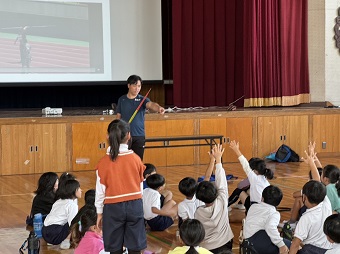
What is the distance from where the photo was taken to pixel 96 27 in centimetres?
1321

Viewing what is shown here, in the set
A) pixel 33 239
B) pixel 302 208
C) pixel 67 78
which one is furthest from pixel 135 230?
pixel 67 78

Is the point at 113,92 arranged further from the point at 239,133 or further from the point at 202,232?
the point at 202,232

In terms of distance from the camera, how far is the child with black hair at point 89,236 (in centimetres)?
520

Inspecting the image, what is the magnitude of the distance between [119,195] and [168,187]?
4.41 m

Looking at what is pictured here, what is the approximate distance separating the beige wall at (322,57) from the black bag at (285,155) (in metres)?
1.58

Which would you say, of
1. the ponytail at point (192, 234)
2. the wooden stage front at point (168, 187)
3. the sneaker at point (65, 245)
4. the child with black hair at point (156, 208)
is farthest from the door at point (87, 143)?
the ponytail at point (192, 234)

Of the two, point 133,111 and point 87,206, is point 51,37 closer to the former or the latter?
point 133,111

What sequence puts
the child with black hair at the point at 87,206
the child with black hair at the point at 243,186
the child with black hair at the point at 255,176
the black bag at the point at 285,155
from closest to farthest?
the child with black hair at the point at 87,206 < the child with black hair at the point at 255,176 < the child with black hair at the point at 243,186 < the black bag at the point at 285,155

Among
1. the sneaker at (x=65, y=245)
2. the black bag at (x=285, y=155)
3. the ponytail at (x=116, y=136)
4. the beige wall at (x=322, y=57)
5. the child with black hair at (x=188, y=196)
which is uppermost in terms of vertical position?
the beige wall at (x=322, y=57)

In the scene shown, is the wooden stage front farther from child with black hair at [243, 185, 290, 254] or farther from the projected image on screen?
the projected image on screen

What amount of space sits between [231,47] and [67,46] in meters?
3.12

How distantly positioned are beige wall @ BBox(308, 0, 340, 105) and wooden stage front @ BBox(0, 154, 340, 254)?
1343 millimetres

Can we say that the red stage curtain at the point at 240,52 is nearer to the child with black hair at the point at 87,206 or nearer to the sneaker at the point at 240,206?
the sneaker at the point at 240,206

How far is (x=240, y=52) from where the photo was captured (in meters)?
13.9
